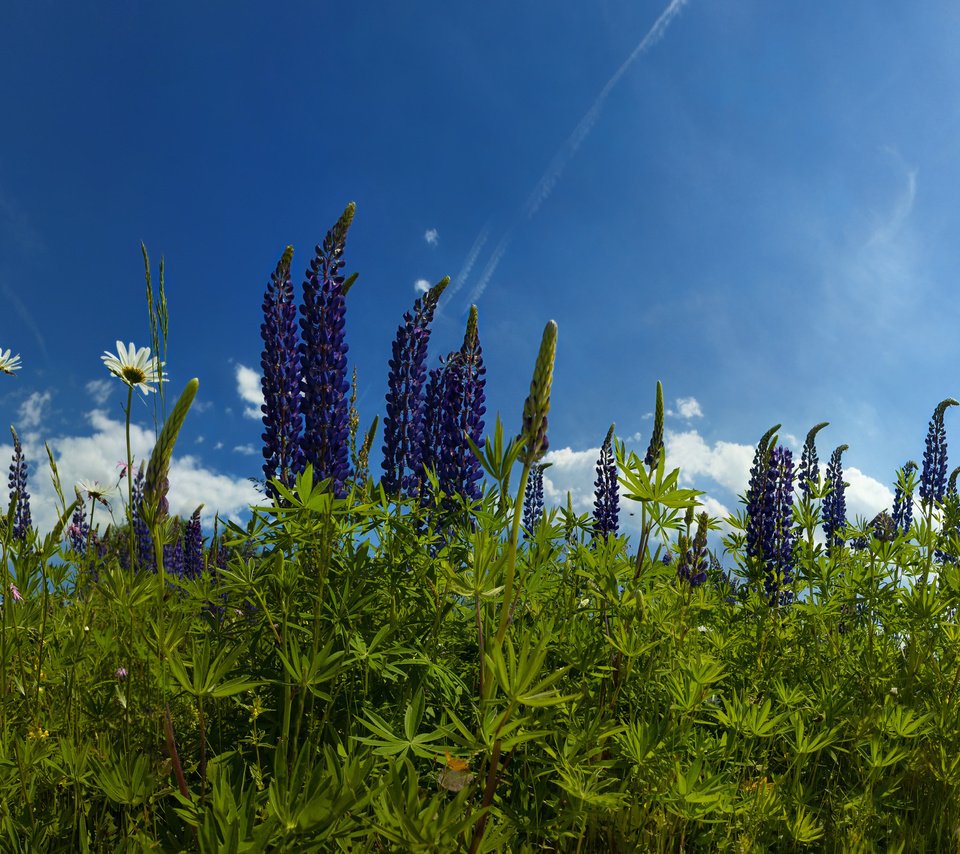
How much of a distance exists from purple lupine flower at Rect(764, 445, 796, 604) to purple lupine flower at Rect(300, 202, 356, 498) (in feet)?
12.3

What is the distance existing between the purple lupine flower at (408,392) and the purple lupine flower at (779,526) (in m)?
3.19

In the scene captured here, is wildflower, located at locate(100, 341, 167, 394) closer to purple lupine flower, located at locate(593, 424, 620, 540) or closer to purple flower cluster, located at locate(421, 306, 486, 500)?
purple flower cluster, located at locate(421, 306, 486, 500)

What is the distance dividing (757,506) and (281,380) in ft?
14.9

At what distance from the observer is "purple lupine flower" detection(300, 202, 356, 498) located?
17.1 feet

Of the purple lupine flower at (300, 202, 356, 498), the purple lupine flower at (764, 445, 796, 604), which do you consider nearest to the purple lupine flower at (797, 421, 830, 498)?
the purple lupine flower at (764, 445, 796, 604)

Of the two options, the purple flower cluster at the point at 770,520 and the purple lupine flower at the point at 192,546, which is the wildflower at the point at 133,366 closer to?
the purple flower cluster at the point at 770,520

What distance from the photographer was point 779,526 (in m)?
6.78

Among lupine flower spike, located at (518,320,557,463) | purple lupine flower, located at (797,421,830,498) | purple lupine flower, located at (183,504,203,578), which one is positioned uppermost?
purple lupine flower, located at (797,421,830,498)

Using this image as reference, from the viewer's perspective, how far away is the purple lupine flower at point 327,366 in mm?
5207

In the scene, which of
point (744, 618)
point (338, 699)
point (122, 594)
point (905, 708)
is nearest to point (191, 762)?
point (338, 699)

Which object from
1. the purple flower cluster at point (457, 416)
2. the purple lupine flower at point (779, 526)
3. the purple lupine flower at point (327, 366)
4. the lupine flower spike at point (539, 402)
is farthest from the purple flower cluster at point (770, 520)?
the lupine flower spike at point (539, 402)

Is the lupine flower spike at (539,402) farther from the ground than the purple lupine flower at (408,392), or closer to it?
closer to it

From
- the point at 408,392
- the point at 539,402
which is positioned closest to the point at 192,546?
the point at 408,392

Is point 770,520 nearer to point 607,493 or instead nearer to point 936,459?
point 607,493
